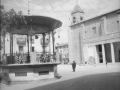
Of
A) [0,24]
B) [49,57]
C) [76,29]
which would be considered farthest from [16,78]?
[76,29]

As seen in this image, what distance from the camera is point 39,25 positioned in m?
13.0

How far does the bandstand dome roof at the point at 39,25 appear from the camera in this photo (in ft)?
37.2

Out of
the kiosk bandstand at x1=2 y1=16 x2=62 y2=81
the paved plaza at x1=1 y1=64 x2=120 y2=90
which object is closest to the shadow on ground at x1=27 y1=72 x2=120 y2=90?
the paved plaza at x1=1 y1=64 x2=120 y2=90

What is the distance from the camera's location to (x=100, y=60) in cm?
3881

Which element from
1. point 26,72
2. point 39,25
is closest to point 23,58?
point 26,72

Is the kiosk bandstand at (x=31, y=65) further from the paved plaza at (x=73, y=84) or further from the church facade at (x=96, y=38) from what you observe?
the church facade at (x=96, y=38)

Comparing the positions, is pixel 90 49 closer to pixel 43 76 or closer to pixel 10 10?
pixel 43 76

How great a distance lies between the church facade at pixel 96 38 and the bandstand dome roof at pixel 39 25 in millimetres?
22968

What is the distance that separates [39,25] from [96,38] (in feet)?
87.5

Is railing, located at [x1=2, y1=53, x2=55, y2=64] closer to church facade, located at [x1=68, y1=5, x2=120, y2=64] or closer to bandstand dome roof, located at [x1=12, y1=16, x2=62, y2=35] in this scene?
bandstand dome roof, located at [x1=12, y1=16, x2=62, y2=35]

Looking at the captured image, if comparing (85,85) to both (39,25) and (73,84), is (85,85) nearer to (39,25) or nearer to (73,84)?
(73,84)

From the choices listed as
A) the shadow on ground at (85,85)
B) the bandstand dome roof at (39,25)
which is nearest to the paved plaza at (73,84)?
the shadow on ground at (85,85)

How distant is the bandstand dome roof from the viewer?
11351 mm

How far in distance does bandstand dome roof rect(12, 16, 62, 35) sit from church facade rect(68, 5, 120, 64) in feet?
75.4
